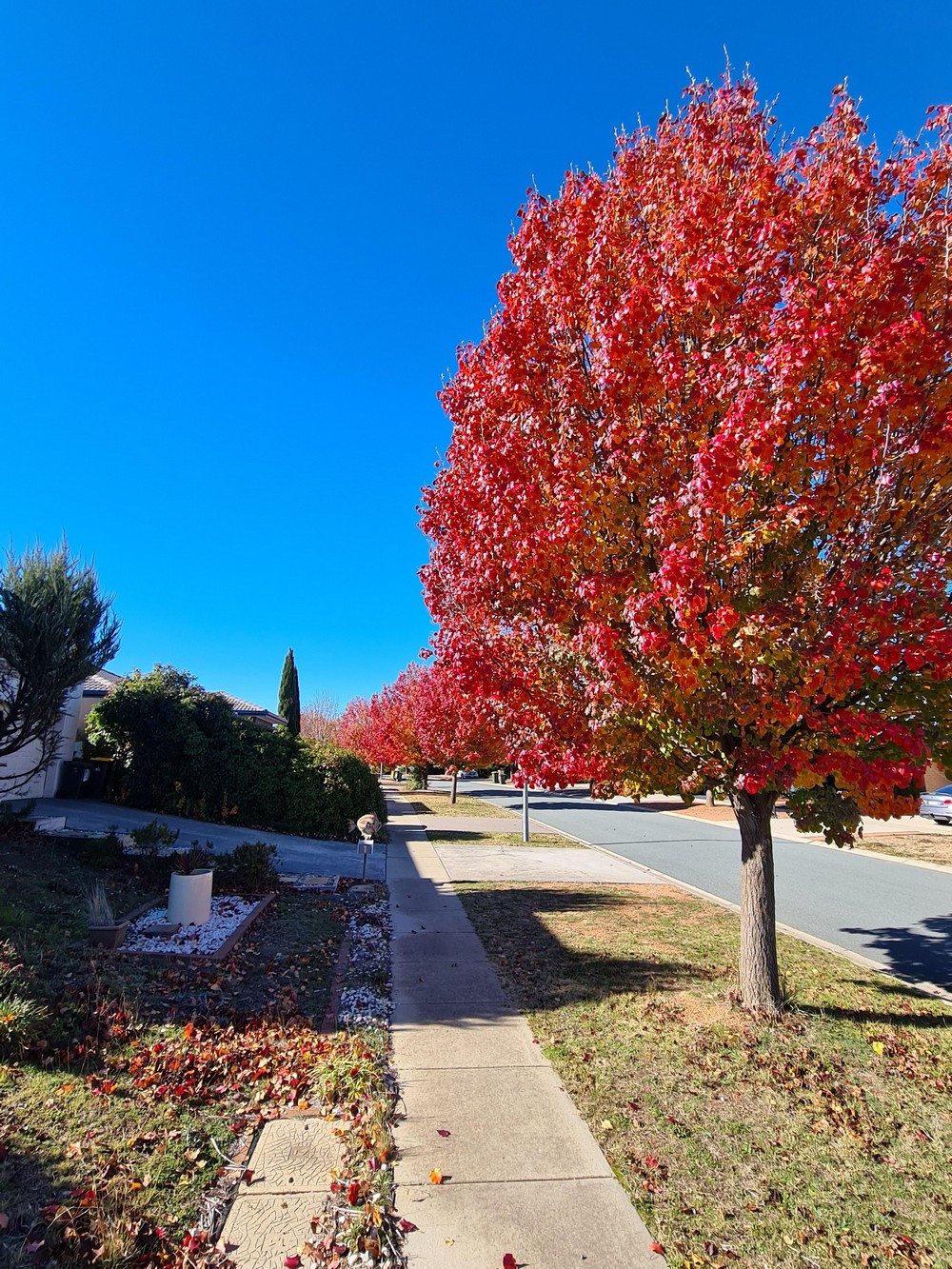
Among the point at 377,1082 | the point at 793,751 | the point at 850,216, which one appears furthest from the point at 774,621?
the point at 377,1082

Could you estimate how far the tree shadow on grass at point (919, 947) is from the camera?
7.73 meters

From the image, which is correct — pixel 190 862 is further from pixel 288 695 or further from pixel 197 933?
pixel 288 695

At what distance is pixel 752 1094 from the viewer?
4645 mm

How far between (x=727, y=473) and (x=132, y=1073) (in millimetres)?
5260

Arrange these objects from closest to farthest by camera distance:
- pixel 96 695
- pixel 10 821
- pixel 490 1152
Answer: pixel 490 1152
pixel 10 821
pixel 96 695

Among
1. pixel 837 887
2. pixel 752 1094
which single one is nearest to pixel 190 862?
pixel 752 1094

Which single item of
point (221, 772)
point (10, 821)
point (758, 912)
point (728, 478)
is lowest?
point (758, 912)

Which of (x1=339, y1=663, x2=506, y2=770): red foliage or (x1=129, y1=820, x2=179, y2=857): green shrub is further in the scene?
(x1=339, y1=663, x2=506, y2=770): red foliage

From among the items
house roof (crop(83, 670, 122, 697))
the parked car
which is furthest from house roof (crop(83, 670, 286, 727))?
the parked car

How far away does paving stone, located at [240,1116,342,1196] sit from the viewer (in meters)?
3.42

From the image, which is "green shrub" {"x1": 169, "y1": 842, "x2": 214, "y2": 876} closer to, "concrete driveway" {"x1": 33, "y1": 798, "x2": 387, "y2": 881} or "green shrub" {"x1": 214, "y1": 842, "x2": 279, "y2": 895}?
"green shrub" {"x1": 214, "y1": 842, "x2": 279, "y2": 895}

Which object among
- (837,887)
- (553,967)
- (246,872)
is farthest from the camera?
(837,887)

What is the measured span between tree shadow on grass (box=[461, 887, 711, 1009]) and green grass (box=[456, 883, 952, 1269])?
0.03 metres

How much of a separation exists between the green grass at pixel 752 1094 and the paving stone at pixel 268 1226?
62.6 inches
